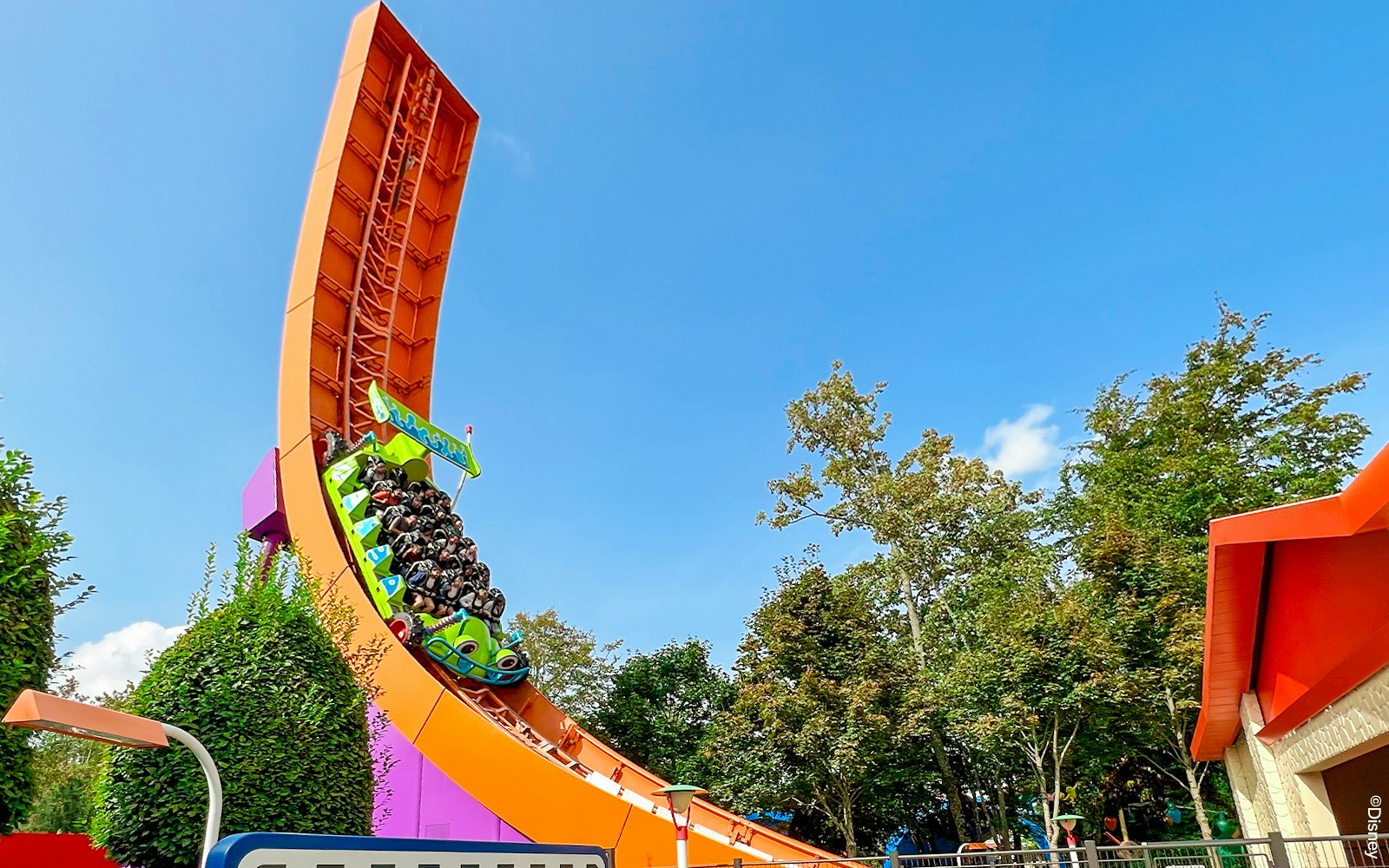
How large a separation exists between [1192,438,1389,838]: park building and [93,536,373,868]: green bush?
8.12 meters

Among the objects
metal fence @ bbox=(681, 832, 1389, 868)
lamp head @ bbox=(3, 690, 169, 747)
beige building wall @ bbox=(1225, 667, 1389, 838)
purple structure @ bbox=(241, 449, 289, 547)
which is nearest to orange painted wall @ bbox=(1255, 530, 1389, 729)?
beige building wall @ bbox=(1225, 667, 1389, 838)

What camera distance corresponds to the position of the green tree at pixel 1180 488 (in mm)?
16453

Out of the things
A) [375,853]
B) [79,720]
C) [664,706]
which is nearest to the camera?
[375,853]

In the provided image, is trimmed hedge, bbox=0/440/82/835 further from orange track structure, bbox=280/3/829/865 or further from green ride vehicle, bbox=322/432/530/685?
green ride vehicle, bbox=322/432/530/685

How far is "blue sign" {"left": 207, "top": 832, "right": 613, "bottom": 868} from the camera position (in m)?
2.20

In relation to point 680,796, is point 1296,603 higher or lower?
higher

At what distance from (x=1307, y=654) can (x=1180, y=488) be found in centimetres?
1480

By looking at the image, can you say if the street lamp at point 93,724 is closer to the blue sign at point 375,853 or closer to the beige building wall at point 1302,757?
the blue sign at point 375,853

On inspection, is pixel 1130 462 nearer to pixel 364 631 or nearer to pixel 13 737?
pixel 364 631

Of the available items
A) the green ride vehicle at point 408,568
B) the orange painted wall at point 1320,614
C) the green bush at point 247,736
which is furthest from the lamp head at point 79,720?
the green ride vehicle at point 408,568

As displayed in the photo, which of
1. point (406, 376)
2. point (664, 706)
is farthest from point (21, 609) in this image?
point (664, 706)

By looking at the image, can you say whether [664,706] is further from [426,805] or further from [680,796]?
[680,796]

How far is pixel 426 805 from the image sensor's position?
1241 centimetres

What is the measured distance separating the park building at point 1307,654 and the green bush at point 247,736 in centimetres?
812
